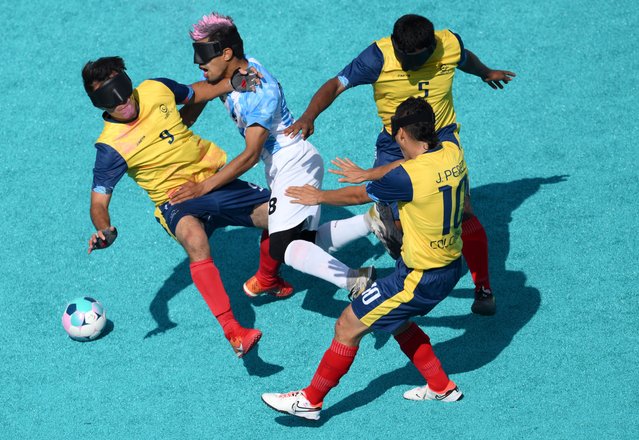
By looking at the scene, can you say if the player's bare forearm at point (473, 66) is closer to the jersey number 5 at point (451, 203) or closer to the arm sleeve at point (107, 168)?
the jersey number 5 at point (451, 203)

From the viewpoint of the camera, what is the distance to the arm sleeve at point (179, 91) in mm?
7652

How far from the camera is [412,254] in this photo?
21.5 ft

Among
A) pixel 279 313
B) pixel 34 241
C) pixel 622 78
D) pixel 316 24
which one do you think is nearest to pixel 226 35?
pixel 279 313

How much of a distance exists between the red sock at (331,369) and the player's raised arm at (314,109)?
1.61 meters

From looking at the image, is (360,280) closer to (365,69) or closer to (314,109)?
(314,109)

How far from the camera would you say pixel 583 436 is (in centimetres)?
686

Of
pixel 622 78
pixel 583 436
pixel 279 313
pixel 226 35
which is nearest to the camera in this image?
pixel 583 436

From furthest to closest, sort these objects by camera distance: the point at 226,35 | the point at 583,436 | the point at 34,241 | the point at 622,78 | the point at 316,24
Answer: the point at 316,24
the point at 622,78
the point at 34,241
the point at 226,35
the point at 583,436

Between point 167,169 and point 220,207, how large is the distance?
0.49 meters

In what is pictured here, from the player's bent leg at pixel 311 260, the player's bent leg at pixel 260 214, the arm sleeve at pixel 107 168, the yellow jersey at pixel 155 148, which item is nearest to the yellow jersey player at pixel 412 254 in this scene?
the player's bent leg at pixel 311 260

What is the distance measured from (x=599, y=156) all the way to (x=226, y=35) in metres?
3.75

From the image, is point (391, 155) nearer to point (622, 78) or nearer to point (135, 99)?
point (135, 99)

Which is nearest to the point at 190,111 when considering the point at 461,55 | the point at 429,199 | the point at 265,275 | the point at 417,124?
the point at 265,275

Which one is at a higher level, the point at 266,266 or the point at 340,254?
the point at 266,266
